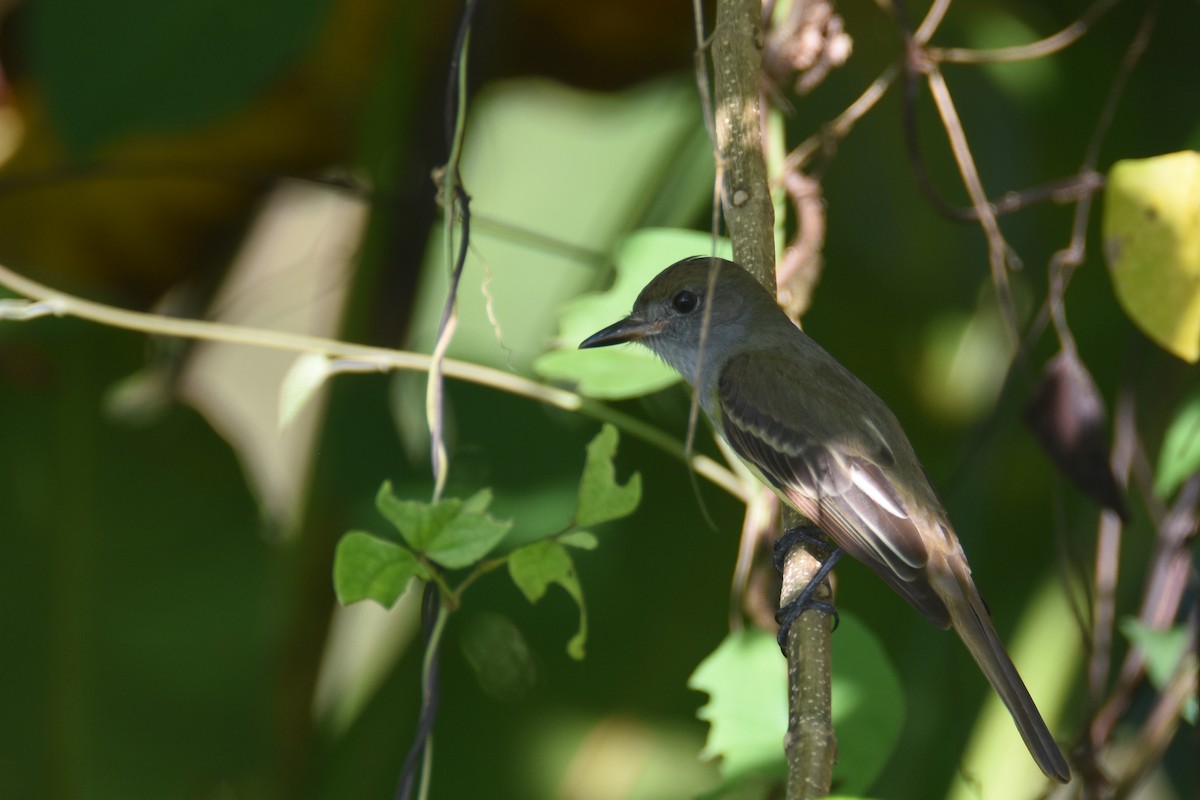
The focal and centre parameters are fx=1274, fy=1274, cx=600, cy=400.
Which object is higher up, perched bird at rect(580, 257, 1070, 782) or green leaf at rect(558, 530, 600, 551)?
green leaf at rect(558, 530, 600, 551)

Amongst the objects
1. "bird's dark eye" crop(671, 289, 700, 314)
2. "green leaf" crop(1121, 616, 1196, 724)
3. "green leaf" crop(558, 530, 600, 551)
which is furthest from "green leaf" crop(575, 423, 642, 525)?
"green leaf" crop(1121, 616, 1196, 724)

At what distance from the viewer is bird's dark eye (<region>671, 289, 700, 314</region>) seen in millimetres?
2318

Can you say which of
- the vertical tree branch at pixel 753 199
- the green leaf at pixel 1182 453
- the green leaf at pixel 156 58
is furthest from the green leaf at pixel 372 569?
the green leaf at pixel 156 58

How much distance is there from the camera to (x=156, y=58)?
240 centimetres

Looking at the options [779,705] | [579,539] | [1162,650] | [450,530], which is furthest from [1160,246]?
[450,530]

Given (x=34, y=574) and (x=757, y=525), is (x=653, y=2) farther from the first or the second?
(x=34, y=574)

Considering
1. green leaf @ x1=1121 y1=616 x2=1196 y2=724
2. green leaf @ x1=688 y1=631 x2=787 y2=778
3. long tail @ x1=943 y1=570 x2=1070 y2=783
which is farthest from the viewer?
green leaf @ x1=1121 y1=616 x2=1196 y2=724

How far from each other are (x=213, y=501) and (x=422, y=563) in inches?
62.9

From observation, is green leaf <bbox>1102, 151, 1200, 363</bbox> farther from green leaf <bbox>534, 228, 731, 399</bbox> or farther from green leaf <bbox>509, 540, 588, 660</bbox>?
green leaf <bbox>509, 540, 588, 660</bbox>

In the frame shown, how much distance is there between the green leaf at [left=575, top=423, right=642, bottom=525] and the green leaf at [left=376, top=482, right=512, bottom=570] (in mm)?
115

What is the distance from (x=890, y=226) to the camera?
2.86 meters

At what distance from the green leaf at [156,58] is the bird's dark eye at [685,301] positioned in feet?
2.74

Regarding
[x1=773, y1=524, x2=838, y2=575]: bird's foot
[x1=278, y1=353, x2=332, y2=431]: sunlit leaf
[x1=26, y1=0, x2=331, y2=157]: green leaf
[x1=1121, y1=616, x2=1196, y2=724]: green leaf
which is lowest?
[x1=1121, y1=616, x2=1196, y2=724]: green leaf

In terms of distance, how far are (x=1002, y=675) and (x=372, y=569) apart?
3.12 ft
